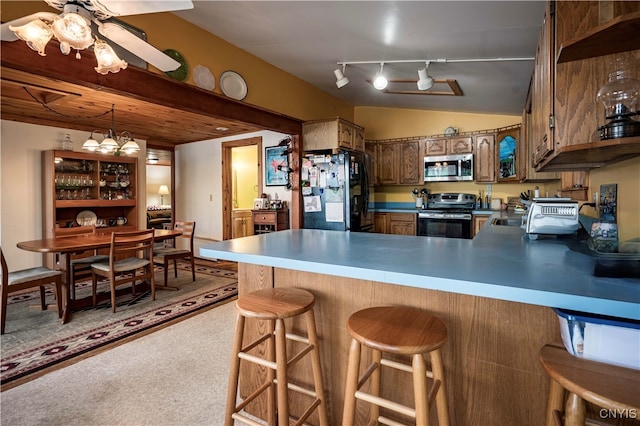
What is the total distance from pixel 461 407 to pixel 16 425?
7.01 feet

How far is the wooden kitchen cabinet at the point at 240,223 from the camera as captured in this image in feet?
18.6

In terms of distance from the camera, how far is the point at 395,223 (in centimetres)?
516

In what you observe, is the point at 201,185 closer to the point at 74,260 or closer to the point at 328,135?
the point at 74,260

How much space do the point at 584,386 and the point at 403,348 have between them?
425 mm

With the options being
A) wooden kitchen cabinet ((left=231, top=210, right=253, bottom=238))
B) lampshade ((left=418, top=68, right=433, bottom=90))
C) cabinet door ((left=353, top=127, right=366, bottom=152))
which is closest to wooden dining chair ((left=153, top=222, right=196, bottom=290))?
wooden kitchen cabinet ((left=231, top=210, right=253, bottom=238))

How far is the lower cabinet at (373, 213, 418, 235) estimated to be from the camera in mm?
5023

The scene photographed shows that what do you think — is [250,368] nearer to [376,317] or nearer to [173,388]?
[173,388]

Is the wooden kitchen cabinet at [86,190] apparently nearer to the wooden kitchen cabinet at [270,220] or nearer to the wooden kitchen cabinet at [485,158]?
the wooden kitchen cabinet at [270,220]

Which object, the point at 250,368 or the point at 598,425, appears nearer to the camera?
the point at 598,425

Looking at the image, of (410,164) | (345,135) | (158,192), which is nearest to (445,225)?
(410,164)

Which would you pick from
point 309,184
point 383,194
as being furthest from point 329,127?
point 383,194

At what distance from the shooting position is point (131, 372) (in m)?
2.05

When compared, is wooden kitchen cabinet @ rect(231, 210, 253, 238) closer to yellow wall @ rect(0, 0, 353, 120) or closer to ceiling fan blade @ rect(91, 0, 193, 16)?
yellow wall @ rect(0, 0, 353, 120)

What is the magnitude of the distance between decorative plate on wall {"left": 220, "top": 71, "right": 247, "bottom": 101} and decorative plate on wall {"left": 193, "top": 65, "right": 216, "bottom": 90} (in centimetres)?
12
